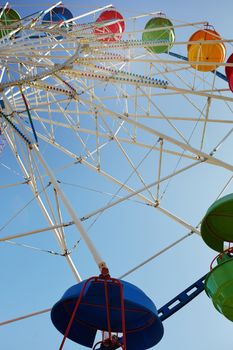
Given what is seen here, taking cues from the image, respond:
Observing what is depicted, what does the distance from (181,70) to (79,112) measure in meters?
3.31

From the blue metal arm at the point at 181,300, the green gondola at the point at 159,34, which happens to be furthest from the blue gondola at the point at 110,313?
the green gondola at the point at 159,34

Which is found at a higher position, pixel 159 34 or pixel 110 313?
pixel 159 34

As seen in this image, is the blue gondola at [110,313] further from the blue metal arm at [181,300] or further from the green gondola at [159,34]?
the green gondola at [159,34]

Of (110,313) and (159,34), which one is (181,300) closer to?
(110,313)

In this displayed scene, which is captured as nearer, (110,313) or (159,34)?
(110,313)

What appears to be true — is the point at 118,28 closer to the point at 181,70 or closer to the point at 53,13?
the point at 53,13

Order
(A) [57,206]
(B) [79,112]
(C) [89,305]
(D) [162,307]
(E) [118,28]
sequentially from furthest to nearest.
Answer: (E) [118,28] < (B) [79,112] < (A) [57,206] < (D) [162,307] < (C) [89,305]

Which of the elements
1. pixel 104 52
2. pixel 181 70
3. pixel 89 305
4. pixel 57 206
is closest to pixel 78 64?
pixel 104 52

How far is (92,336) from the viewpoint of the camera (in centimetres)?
616

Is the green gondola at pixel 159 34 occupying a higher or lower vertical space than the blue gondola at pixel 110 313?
higher

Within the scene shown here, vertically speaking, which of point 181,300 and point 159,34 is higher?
point 159,34

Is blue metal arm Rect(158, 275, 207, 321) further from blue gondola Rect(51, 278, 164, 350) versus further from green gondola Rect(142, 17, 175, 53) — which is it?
green gondola Rect(142, 17, 175, 53)

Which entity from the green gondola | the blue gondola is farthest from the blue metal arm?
the green gondola

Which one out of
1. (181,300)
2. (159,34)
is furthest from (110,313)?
(159,34)
